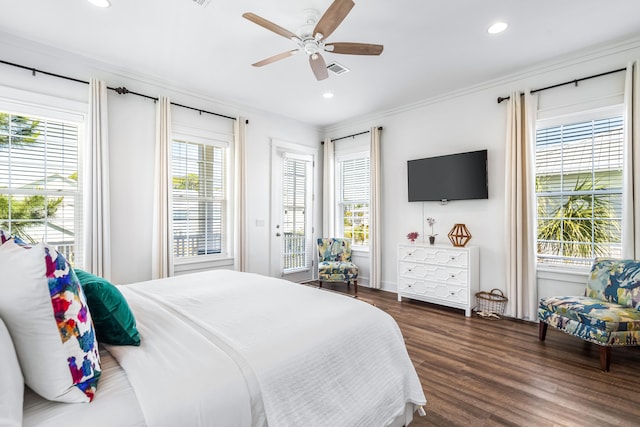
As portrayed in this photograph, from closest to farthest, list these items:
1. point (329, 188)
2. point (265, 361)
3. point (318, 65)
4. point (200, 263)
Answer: point (265, 361)
point (318, 65)
point (200, 263)
point (329, 188)

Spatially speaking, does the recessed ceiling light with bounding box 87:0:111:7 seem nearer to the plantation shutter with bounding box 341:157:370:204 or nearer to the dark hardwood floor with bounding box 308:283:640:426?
the dark hardwood floor with bounding box 308:283:640:426

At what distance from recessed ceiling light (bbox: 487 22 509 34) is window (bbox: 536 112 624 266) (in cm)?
142

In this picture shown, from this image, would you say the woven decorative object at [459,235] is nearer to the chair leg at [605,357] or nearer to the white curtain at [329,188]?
the chair leg at [605,357]

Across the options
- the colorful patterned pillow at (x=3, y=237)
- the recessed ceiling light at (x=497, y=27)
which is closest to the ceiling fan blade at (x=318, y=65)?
the recessed ceiling light at (x=497, y=27)

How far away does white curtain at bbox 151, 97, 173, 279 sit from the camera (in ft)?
12.2

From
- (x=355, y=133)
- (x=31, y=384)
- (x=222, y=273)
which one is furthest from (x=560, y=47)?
(x=31, y=384)

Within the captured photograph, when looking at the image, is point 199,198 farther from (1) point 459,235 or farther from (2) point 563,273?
(2) point 563,273

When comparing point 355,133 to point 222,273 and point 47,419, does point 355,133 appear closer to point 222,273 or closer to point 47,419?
point 222,273

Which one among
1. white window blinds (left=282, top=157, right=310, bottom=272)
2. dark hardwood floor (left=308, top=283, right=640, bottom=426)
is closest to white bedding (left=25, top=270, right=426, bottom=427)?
dark hardwood floor (left=308, top=283, right=640, bottom=426)

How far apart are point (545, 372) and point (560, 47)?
307 centimetres

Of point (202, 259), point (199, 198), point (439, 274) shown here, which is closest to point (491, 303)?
point (439, 274)

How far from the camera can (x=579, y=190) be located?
11.3 ft

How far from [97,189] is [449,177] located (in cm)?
419

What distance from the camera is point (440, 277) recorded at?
408 centimetres
